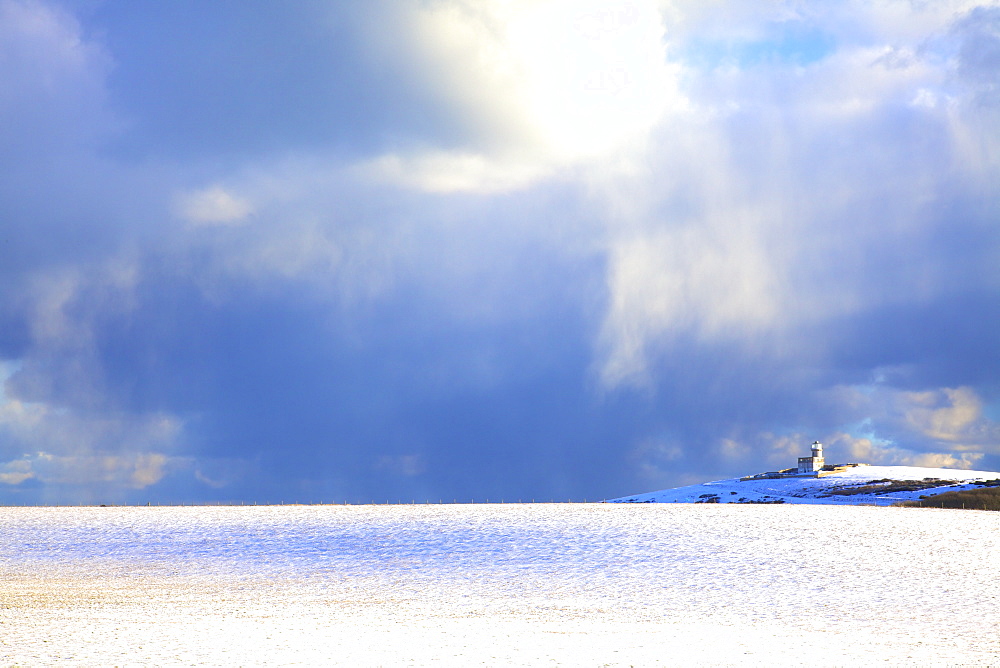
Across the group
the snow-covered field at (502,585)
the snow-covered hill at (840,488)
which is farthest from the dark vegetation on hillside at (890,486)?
the snow-covered field at (502,585)

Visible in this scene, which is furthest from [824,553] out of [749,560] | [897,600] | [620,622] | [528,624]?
[528,624]

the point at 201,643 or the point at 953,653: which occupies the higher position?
the point at 201,643

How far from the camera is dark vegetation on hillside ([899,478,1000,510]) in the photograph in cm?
7450

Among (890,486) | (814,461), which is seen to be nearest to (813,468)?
(814,461)

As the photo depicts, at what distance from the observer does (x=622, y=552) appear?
4494 centimetres

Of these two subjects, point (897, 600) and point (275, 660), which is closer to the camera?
point (275, 660)

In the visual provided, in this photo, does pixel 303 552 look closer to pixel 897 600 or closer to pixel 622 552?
pixel 622 552

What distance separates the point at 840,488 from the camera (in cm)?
9206

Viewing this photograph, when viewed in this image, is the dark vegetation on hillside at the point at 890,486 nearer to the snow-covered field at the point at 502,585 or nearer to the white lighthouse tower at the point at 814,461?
the white lighthouse tower at the point at 814,461

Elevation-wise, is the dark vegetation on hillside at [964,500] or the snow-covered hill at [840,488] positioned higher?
the snow-covered hill at [840,488]

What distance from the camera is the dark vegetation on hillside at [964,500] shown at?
74500mm

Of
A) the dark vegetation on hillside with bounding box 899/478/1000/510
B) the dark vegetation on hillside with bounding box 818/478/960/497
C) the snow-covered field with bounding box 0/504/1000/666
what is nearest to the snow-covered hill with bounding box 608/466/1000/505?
the dark vegetation on hillside with bounding box 818/478/960/497

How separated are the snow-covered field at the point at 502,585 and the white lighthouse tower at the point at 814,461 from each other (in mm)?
56699

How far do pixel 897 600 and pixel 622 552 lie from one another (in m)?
13.1
